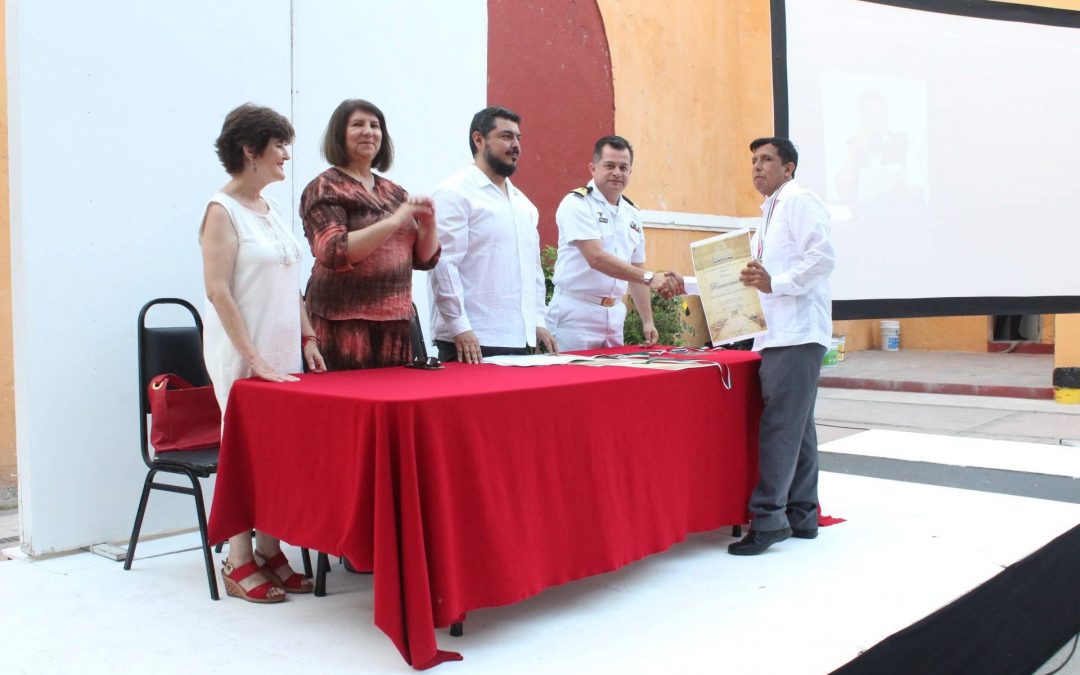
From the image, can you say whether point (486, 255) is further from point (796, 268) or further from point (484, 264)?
point (796, 268)

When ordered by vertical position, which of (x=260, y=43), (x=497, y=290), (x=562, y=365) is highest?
(x=260, y=43)

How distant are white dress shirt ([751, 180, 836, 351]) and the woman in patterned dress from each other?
121cm

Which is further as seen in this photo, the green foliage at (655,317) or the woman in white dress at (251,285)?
the green foliage at (655,317)

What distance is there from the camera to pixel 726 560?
325 cm

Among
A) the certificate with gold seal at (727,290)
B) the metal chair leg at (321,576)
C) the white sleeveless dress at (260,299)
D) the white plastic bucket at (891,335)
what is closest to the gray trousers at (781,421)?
the certificate with gold seal at (727,290)

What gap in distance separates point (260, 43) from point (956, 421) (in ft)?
19.7

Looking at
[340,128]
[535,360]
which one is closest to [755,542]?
[535,360]

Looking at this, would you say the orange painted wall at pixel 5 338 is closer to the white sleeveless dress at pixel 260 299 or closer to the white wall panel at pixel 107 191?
the white wall panel at pixel 107 191

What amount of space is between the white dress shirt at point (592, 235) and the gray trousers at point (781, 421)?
756 mm

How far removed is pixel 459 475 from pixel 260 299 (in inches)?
34.0

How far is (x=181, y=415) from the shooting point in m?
3.05

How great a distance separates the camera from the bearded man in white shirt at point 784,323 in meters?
3.31

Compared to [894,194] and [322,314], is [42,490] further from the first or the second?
[894,194]

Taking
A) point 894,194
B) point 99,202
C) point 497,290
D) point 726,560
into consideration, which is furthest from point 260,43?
point 894,194
